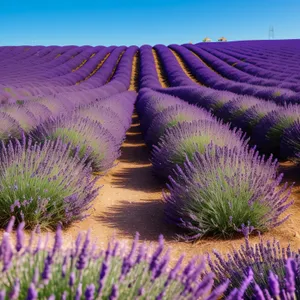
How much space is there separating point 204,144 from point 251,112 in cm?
304

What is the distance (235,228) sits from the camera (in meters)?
3.18

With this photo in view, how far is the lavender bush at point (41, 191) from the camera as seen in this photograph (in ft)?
10.7

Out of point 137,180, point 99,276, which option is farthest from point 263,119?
point 99,276

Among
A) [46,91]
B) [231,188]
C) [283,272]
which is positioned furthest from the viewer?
[46,91]

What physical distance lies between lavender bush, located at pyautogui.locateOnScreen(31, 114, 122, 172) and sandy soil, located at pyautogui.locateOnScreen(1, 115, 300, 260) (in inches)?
12.3

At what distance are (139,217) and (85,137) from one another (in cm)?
154

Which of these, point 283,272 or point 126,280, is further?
point 283,272

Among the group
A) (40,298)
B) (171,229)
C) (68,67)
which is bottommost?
(171,229)

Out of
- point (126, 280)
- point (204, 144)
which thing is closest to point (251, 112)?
point (204, 144)

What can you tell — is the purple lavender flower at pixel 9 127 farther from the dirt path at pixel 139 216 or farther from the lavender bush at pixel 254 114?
the lavender bush at pixel 254 114

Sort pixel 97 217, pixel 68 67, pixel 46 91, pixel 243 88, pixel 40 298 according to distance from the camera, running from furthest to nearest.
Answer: pixel 68 67, pixel 46 91, pixel 243 88, pixel 97 217, pixel 40 298

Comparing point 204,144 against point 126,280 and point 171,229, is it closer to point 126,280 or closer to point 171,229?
point 171,229

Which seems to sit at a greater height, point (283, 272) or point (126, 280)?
point (126, 280)

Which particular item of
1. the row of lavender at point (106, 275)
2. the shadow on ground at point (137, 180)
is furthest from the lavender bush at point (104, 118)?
the row of lavender at point (106, 275)
